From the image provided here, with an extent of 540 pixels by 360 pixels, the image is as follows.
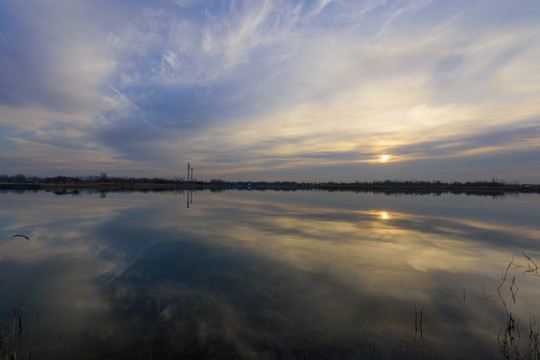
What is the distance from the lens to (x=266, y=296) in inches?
260

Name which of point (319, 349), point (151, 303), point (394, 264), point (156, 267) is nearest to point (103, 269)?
point (156, 267)

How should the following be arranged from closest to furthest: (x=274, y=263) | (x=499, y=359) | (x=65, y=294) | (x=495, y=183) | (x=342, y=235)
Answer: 1. (x=499, y=359)
2. (x=65, y=294)
3. (x=274, y=263)
4. (x=342, y=235)
5. (x=495, y=183)

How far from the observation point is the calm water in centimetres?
466

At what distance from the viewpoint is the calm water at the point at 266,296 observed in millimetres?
4656

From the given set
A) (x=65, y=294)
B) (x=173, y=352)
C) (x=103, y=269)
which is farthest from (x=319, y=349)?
(x=103, y=269)

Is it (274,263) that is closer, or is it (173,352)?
(173,352)

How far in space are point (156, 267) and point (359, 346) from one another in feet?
22.5

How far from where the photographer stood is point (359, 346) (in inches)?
182

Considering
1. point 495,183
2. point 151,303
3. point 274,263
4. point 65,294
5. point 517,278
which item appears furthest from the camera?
point 495,183

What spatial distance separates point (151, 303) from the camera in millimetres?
6105

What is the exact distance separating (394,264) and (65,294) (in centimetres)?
1039

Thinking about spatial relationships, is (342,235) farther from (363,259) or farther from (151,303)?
(151,303)

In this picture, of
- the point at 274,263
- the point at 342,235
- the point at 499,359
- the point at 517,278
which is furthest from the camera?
the point at 342,235

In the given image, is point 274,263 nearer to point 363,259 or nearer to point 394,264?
point 363,259
